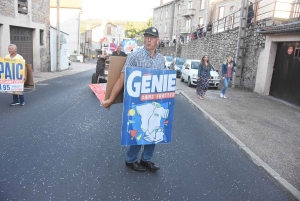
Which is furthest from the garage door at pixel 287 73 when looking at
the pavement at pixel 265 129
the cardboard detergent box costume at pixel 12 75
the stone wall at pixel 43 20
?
the stone wall at pixel 43 20

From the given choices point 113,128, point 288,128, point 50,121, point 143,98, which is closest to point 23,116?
point 50,121

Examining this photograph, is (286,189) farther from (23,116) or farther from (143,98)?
(23,116)

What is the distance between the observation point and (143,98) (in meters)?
3.45

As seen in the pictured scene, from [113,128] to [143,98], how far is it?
2874 millimetres

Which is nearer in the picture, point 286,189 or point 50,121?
point 286,189

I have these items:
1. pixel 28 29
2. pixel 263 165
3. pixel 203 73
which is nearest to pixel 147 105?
pixel 263 165

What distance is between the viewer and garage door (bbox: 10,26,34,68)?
16.1m

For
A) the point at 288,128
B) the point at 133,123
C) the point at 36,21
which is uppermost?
the point at 36,21

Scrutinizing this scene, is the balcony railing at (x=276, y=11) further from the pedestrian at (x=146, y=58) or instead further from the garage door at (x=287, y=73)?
the pedestrian at (x=146, y=58)

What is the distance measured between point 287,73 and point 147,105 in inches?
392

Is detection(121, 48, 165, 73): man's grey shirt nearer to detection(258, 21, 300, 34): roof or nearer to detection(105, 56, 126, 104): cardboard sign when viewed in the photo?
detection(105, 56, 126, 104): cardboard sign

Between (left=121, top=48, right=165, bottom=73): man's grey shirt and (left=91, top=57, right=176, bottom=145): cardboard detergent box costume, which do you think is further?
(left=121, top=48, right=165, bottom=73): man's grey shirt

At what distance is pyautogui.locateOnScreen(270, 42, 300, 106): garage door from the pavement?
424 mm

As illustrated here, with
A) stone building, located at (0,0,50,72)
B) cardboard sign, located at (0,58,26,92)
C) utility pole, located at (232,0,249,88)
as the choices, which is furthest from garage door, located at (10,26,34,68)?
utility pole, located at (232,0,249,88)
